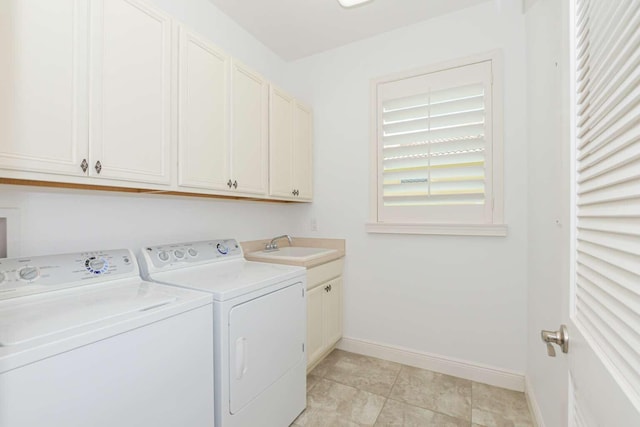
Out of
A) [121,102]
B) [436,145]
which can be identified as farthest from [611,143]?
[436,145]

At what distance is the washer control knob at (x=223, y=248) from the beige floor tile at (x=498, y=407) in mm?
1880

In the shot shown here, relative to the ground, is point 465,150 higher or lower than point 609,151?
higher

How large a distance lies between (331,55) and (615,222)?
2.70 metres

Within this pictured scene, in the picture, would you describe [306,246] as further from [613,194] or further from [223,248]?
[613,194]

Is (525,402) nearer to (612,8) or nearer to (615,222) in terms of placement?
(615,222)

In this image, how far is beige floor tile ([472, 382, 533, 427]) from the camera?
1693mm

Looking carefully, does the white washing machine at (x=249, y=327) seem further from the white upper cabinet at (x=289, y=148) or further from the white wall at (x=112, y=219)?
the white upper cabinet at (x=289, y=148)

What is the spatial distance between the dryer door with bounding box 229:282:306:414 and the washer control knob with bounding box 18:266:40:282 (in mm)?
786

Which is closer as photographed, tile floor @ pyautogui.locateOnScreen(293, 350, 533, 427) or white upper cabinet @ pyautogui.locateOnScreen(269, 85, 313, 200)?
tile floor @ pyautogui.locateOnScreen(293, 350, 533, 427)

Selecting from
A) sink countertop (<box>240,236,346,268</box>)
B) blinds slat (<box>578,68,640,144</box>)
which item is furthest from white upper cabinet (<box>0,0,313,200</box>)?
blinds slat (<box>578,68,640,144</box>)

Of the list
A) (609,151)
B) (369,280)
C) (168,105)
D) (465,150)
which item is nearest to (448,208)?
(465,150)

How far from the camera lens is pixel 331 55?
8.87 ft

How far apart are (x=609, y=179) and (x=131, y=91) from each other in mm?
1694

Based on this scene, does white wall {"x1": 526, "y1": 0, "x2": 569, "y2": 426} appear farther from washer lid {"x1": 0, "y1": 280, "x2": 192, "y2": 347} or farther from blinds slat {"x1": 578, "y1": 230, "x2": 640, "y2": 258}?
washer lid {"x1": 0, "y1": 280, "x2": 192, "y2": 347}
